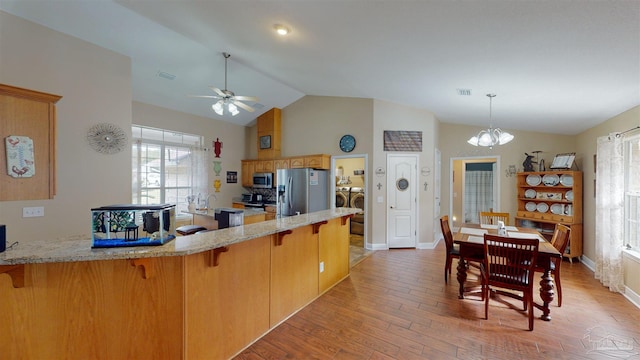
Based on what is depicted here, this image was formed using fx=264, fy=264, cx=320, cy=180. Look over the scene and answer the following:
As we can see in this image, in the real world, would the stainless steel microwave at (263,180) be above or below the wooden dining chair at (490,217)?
above

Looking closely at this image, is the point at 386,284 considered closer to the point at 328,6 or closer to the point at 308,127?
the point at 328,6

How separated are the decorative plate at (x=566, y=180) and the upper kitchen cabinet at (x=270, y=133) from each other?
18.6 feet

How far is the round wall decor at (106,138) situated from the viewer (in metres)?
3.58

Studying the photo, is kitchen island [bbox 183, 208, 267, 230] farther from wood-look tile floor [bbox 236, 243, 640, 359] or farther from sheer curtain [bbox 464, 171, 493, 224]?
sheer curtain [bbox 464, 171, 493, 224]

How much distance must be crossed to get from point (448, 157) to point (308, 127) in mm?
3332

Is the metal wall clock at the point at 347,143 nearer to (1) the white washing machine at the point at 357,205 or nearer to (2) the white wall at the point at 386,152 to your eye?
(2) the white wall at the point at 386,152

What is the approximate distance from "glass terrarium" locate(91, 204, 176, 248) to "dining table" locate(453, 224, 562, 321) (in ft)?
10.2

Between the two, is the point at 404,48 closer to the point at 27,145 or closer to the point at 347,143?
the point at 347,143

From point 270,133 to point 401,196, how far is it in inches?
135

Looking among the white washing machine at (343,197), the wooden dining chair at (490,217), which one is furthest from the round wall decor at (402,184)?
the white washing machine at (343,197)

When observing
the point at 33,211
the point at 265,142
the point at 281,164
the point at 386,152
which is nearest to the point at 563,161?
the point at 386,152

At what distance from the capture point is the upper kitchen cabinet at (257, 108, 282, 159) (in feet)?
21.1

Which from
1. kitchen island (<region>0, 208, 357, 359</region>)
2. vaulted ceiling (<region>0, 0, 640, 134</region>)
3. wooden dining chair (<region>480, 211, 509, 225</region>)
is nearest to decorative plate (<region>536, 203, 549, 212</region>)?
wooden dining chair (<region>480, 211, 509, 225</region>)

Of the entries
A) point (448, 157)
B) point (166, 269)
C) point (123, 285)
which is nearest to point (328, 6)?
point (166, 269)
